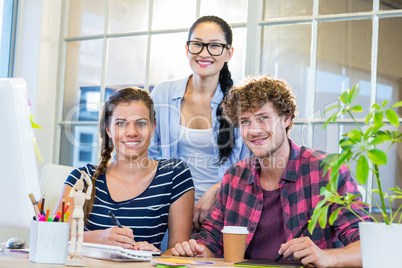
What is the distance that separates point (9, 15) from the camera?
3752 millimetres

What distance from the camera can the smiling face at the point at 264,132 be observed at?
6.27ft

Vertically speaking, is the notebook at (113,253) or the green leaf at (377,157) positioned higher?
the green leaf at (377,157)

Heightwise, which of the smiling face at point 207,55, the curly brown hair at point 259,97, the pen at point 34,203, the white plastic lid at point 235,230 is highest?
the smiling face at point 207,55

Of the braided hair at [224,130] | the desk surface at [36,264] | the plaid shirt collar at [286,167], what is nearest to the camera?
the desk surface at [36,264]

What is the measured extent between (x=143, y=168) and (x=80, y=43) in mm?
1871

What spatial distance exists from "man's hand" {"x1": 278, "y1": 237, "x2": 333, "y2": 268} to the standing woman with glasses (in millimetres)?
1111

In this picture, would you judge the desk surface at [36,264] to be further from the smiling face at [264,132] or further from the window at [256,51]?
the window at [256,51]

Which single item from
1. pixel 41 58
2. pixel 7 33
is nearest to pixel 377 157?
pixel 41 58

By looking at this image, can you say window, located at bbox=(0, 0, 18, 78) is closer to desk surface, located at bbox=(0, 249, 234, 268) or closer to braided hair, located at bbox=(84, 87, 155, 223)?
braided hair, located at bbox=(84, 87, 155, 223)

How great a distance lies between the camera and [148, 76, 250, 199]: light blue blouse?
8.38 ft

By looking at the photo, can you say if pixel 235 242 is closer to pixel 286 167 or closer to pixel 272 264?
pixel 272 264

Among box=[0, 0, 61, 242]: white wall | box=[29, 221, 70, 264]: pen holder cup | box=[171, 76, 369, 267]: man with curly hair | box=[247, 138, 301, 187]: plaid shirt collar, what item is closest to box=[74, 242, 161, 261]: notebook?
box=[29, 221, 70, 264]: pen holder cup

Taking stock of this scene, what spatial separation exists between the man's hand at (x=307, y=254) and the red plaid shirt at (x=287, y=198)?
0.97 feet

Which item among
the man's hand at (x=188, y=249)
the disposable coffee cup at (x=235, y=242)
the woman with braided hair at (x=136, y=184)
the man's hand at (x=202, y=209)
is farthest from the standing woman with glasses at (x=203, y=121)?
the disposable coffee cup at (x=235, y=242)
